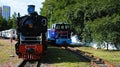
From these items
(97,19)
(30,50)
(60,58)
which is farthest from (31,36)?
(97,19)

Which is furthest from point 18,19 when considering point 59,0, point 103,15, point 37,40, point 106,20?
point 59,0

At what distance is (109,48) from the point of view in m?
35.9

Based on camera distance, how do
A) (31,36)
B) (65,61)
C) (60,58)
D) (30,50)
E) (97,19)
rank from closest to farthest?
(30,50), (65,61), (31,36), (60,58), (97,19)

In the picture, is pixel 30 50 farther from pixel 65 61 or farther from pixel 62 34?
pixel 62 34

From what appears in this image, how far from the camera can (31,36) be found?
22453 millimetres

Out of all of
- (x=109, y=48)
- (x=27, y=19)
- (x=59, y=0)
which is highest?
(x=59, y=0)

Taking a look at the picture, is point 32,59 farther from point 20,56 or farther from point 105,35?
point 105,35

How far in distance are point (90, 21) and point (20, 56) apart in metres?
17.0

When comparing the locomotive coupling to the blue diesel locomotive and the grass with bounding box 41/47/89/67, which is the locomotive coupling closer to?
the grass with bounding box 41/47/89/67

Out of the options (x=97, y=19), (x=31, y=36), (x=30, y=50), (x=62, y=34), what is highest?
(x=97, y=19)

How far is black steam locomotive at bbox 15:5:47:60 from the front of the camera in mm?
21609

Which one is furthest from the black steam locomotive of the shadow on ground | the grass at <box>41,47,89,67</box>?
the grass at <box>41,47,89,67</box>

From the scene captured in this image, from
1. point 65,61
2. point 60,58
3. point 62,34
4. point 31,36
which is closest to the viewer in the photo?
point 65,61

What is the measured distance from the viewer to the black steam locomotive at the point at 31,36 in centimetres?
2161
